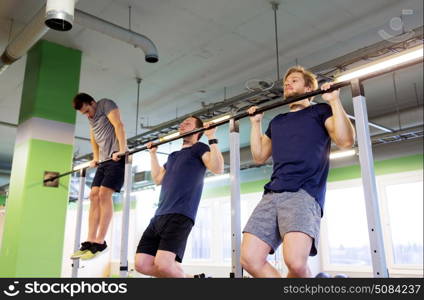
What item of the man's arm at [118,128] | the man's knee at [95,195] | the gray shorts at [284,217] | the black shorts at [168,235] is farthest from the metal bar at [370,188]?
the man's knee at [95,195]

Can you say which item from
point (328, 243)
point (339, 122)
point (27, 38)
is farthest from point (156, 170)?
point (328, 243)

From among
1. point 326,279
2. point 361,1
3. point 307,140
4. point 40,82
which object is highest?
point 361,1

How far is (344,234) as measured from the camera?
986cm

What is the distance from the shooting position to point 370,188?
1874 mm

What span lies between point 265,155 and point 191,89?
5199mm

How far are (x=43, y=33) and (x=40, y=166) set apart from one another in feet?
5.58

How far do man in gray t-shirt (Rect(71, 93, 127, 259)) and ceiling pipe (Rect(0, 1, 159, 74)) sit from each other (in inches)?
35.7

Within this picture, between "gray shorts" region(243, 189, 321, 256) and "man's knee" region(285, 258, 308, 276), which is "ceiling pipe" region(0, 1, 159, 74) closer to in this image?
"gray shorts" region(243, 189, 321, 256)

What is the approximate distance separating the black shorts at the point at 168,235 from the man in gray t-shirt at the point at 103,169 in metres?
0.92

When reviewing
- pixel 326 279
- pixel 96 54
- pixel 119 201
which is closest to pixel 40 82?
pixel 96 54

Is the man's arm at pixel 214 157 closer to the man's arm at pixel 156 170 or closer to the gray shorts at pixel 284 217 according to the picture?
the man's arm at pixel 156 170

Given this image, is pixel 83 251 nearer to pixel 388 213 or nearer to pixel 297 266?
pixel 297 266

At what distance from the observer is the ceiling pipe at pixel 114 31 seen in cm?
451

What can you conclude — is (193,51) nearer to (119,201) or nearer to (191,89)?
(191,89)
